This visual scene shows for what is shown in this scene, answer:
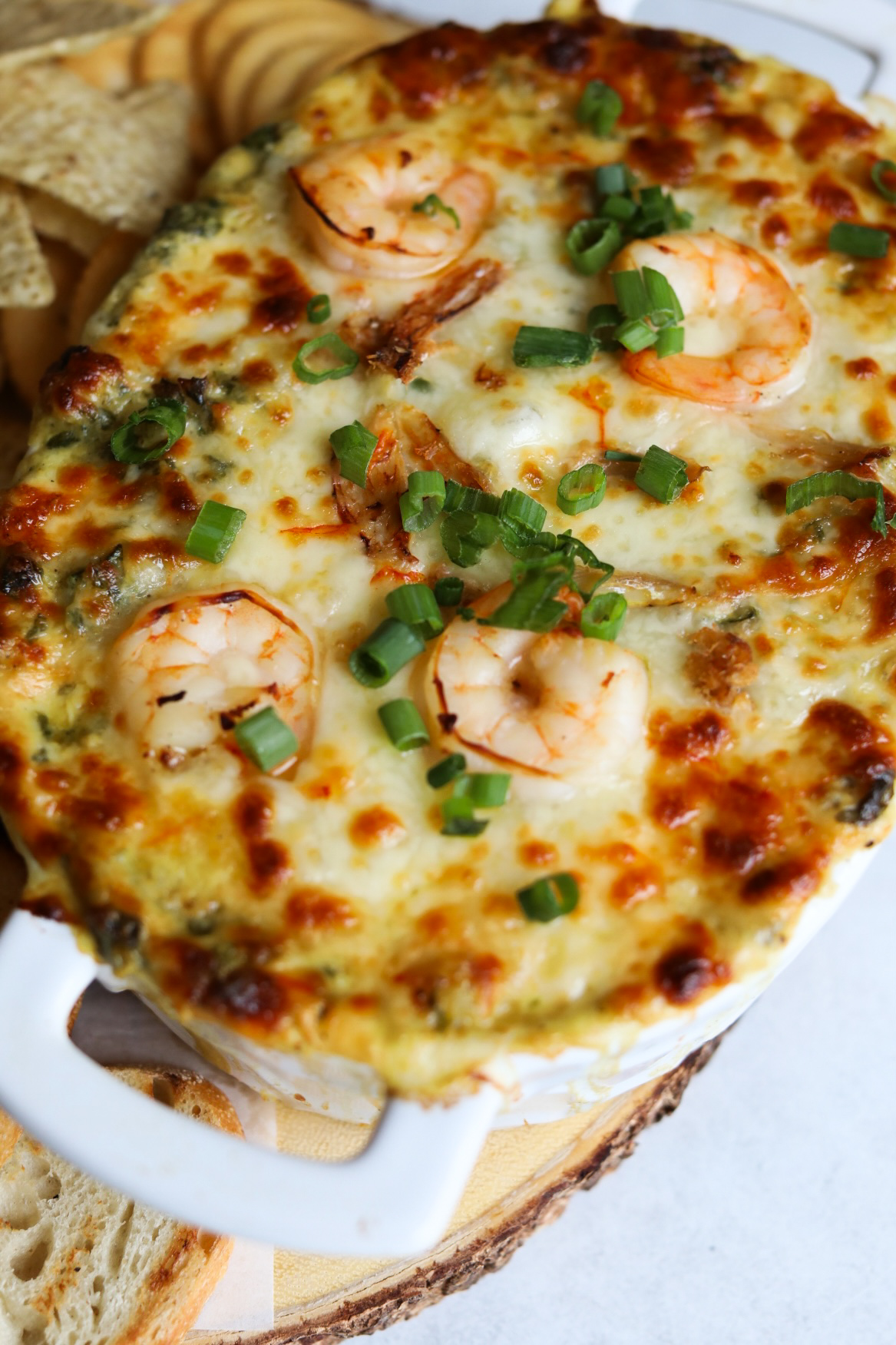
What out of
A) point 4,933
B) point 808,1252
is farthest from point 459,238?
point 808,1252

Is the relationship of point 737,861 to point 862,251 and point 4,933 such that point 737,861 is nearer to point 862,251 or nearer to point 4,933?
point 4,933

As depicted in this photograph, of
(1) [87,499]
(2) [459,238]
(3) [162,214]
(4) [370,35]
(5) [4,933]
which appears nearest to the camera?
(5) [4,933]

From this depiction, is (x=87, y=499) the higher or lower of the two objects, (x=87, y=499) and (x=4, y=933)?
the higher

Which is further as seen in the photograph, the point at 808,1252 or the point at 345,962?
the point at 808,1252

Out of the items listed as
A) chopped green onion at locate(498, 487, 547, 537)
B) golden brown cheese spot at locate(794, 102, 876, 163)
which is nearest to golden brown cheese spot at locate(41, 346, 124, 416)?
chopped green onion at locate(498, 487, 547, 537)

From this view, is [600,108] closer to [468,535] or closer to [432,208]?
[432,208]

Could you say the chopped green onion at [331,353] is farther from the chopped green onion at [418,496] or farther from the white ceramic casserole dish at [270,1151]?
the white ceramic casserole dish at [270,1151]

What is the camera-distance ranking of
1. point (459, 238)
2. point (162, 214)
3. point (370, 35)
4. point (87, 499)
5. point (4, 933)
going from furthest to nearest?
1. point (370, 35)
2. point (162, 214)
3. point (459, 238)
4. point (87, 499)
5. point (4, 933)

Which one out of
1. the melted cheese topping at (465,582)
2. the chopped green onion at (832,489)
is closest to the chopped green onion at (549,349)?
the melted cheese topping at (465,582)
